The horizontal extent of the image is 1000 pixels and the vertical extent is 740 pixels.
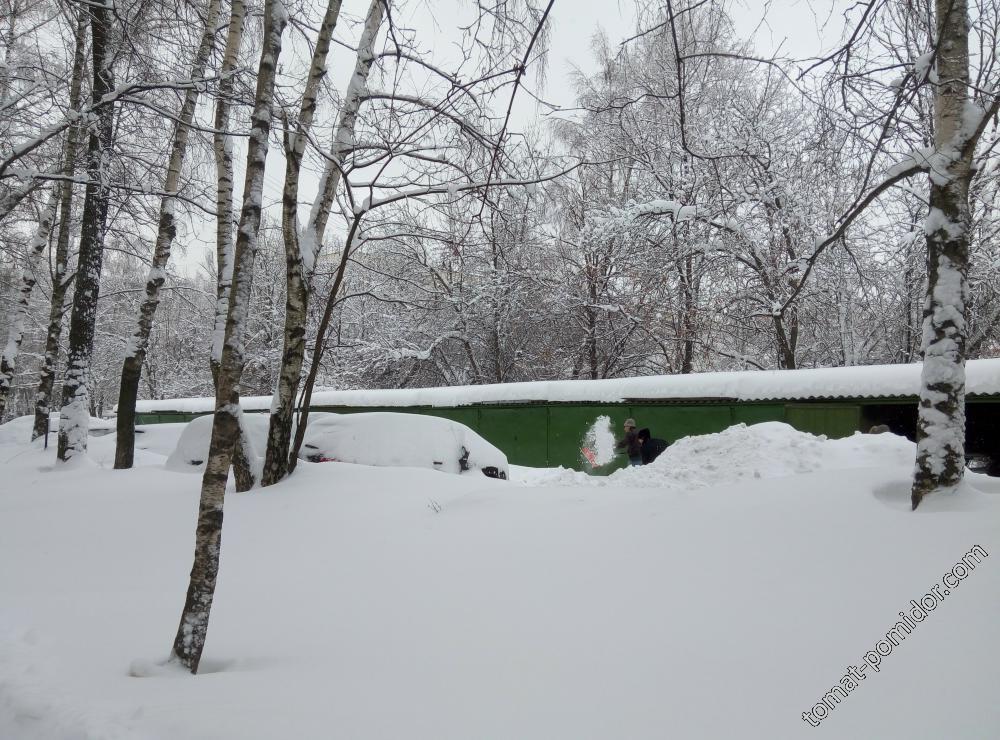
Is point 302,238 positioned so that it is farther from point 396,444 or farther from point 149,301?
point 149,301

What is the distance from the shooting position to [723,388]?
10.9 meters

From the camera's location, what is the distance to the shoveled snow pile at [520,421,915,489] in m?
5.46

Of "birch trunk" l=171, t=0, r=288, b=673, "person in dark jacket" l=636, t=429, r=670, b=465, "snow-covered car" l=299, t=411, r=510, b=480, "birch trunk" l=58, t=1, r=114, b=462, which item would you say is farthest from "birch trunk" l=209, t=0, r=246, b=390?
"person in dark jacket" l=636, t=429, r=670, b=465

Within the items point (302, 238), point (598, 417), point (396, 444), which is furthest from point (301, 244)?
point (598, 417)

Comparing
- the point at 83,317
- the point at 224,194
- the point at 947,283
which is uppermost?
the point at 224,194

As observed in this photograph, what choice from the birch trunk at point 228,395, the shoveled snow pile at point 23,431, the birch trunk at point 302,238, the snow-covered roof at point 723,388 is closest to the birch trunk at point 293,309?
the birch trunk at point 302,238

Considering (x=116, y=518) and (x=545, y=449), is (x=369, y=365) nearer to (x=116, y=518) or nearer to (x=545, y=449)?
(x=545, y=449)

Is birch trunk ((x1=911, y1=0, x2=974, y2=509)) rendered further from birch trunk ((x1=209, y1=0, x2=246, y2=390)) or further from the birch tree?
birch trunk ((x1=209, y1=0, x2=246, y2=390))

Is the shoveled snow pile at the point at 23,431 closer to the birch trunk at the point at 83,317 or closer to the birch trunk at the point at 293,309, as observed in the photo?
the birch trunk at the point at 83,317

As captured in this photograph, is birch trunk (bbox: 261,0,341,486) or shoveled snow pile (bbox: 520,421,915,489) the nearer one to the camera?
shoveled snow pile (bbox: 520,421,915,489)

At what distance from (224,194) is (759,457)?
284 inches

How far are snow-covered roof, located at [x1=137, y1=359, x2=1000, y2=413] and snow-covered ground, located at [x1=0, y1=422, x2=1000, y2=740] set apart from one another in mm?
6178

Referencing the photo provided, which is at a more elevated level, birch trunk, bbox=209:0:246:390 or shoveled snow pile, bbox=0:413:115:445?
birch trunk, bbox=209:0:246:390

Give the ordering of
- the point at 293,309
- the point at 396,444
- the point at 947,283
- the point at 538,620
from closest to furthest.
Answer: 1. the point at 538,620
2. the point at 947,283
3. the point at 293,309
4. the point at 396,444
